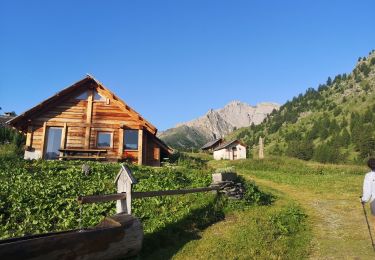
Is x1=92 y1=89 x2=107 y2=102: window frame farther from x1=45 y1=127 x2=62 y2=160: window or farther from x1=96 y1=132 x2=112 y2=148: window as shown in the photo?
x1=45 y1=127 x2=62 y2=160: window

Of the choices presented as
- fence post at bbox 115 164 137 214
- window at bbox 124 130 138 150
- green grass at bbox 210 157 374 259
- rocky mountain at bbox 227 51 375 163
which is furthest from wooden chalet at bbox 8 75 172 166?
rocky mountain at bbox 227 51 375 163

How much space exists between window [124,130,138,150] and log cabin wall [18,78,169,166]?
426mm

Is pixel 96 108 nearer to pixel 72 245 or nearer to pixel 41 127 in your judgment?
pixel 41 127

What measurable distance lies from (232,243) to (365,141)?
119m

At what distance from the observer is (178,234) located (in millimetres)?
10438

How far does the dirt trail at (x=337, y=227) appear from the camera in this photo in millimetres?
10178

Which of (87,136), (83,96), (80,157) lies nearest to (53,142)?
(87,136)

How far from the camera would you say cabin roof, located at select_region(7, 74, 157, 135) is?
93.5 ft

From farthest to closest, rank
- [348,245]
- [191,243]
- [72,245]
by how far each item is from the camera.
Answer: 1. [348,245]
2. [191,243]
3. [72,245]

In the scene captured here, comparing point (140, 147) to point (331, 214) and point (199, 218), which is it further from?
point (199, 218)

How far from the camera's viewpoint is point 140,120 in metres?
30.0

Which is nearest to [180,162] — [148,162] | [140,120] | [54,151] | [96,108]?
[148,162]

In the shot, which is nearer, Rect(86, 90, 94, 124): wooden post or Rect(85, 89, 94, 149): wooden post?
Rect(85, 89, 94, 149): wooden post

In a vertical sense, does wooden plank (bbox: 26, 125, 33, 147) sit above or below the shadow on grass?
above
